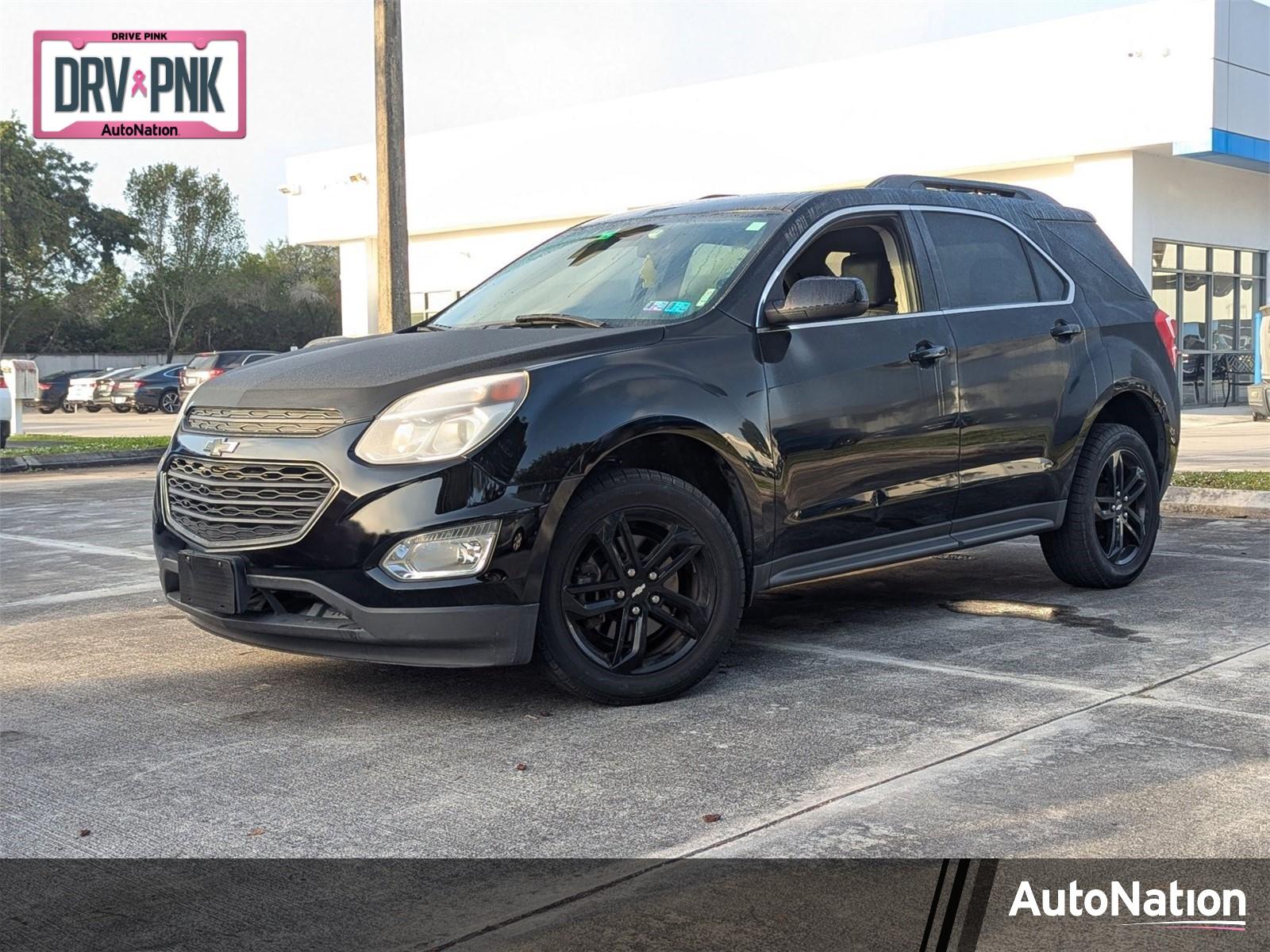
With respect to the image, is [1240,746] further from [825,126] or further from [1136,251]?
[825,126]

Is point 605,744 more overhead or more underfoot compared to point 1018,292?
more underfoot

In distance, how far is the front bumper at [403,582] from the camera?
482 cm

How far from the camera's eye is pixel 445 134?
117 ft

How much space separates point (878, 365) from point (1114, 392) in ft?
5.52

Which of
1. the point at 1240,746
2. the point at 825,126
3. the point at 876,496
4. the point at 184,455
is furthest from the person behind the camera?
the point at 825,126

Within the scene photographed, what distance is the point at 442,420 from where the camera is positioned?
493 cm

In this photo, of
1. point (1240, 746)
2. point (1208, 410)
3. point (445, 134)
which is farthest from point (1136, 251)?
point (1240, 746)

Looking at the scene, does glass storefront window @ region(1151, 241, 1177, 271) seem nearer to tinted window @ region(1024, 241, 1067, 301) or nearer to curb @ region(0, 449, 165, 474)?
curb @ region(0, 449, 165, 474)

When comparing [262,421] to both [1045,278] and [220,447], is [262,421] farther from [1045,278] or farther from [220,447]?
[1045,278]

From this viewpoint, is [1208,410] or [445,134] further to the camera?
[445,134]

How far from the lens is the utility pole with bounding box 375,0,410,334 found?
13914mm

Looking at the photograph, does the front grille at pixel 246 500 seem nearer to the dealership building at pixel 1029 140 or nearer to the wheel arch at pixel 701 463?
the wheel arch at pixel 701 463

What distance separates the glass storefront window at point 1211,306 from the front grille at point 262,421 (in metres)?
22.0

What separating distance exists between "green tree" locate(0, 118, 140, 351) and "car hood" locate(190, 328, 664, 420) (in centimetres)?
5049
